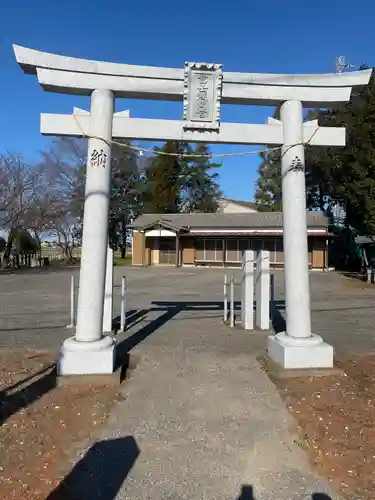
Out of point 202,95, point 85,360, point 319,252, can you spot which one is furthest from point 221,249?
point 85,360

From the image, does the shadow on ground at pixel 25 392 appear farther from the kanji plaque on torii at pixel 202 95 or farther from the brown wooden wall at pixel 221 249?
the brown wooden wall at pixel 221 249

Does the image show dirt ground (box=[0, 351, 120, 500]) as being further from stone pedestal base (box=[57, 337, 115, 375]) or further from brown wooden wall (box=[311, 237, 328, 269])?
brown wooden wall (box=[311, 237, 328, 269])

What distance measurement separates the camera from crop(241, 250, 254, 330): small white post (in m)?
8.70

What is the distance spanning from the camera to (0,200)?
1043 inches

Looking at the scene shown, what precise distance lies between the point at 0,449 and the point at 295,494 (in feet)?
7.80

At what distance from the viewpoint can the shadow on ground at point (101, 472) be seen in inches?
118

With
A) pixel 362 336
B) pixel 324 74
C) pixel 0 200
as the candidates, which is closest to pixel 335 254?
pixel 0 200

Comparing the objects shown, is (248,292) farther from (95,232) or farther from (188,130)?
(95,232)

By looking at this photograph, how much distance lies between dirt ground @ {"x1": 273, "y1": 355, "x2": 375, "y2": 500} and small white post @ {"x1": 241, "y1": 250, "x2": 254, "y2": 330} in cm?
281

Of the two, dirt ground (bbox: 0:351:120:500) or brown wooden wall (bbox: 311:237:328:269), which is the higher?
brown wooden wall (bbox: 311:237:328:269)

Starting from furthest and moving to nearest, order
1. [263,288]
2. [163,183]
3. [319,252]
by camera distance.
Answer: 1. [163,183]
2. [319,252]
3. [263,288]

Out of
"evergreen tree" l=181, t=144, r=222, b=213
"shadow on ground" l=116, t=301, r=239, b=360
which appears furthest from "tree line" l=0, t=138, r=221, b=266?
"shadow on ground" l=116, t=301, r=239, b=360

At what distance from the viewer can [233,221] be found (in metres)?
32.2

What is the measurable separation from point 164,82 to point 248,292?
458 cm
